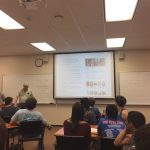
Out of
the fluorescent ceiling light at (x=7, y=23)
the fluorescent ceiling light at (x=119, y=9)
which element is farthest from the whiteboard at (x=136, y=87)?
the fluorescent ceiling light at (x=7, y=23)

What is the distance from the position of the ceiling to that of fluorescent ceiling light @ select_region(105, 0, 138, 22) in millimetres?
92

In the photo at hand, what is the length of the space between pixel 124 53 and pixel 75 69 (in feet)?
5.64

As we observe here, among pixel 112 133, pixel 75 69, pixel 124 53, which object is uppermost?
pixel 124 53

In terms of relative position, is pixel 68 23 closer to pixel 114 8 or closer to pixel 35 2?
pixel 114 8

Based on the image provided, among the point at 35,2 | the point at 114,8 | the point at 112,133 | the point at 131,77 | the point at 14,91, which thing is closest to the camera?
the point at 35,2

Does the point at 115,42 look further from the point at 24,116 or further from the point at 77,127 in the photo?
the point at 77,127

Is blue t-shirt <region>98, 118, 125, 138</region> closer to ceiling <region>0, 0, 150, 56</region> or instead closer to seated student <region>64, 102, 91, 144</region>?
seated student <region>64, 102, 91, 144</region>

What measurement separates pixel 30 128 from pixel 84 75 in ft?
11.8

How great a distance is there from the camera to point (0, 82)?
7777 mm

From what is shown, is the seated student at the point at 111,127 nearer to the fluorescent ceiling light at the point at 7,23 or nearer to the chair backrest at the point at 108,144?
the chair backrest at the point at 108,144

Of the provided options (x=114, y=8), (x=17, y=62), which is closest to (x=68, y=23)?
(x=114, y=8)

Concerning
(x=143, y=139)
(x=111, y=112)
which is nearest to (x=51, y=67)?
(x=111, y=112)

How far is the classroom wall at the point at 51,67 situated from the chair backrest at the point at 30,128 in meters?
3.37

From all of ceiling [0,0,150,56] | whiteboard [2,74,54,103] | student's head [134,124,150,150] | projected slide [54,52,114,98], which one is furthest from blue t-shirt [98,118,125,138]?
whiteboard [2,74,54,103]
